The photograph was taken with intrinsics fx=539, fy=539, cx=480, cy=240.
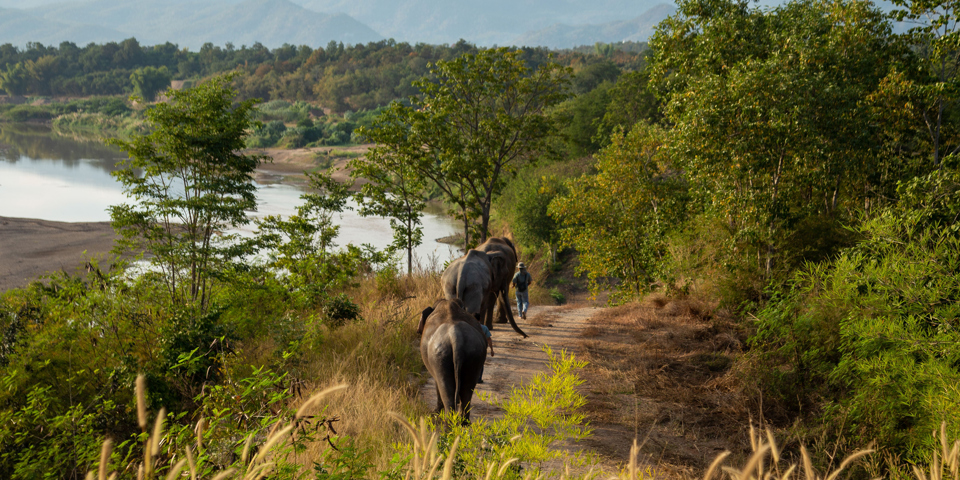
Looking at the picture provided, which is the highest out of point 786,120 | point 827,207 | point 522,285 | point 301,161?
point 786,120

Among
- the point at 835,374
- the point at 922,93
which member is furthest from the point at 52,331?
the point at 922,93

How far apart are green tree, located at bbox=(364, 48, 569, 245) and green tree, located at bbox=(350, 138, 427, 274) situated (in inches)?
15.4

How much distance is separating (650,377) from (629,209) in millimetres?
11016

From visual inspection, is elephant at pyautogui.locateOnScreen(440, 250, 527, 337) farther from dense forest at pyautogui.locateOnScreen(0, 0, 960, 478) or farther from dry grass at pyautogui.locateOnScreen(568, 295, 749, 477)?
dry grass at pyautogui.locateOnScreen(568, 295, 749, 477)

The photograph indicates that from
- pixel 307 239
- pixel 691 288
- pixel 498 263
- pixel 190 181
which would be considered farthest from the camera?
pixel 307 239

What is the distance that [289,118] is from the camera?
8550cm

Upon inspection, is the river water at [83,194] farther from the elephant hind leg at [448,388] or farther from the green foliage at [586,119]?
the elephant hind leg at [448,388]

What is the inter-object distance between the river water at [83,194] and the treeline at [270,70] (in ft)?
146

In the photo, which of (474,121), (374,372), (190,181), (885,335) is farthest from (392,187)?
(885,335)

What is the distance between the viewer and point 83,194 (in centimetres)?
3994

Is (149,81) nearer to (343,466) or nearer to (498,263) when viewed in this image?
(498,263)

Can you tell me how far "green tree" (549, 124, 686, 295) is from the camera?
17172mm

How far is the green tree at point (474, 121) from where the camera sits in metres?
18.3

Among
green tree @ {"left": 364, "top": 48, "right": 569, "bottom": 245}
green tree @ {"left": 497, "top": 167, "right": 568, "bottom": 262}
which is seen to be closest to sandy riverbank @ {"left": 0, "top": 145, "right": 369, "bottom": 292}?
green tree @ {"left": 364, "top": 48, "right": 569, "bottom": 245}
